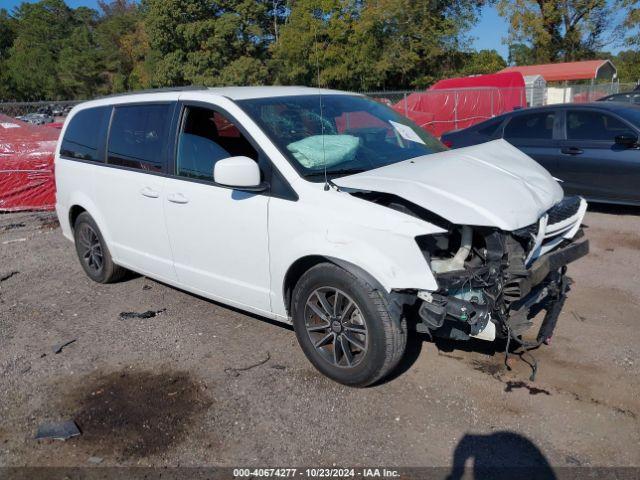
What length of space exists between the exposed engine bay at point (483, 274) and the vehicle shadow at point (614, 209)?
4.79 meters

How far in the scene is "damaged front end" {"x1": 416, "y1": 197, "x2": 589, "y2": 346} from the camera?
10.6ft

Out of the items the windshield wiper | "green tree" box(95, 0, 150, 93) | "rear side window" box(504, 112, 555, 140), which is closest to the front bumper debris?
the windshield wiper

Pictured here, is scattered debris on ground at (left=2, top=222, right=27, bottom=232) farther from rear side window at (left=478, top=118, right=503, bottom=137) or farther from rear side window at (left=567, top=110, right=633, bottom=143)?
rear side window at (left=567, top=110, right=633, bottom=143)

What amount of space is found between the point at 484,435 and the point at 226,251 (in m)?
2.10

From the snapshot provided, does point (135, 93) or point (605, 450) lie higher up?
point (135, 93)

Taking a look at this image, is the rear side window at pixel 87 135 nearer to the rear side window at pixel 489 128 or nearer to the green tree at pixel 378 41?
the rear side window at pixel 489 128

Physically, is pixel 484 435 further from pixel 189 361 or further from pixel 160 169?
pixel 160 169

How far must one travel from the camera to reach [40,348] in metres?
4.55

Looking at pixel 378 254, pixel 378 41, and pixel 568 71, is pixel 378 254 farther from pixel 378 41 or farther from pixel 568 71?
pixel 568 71

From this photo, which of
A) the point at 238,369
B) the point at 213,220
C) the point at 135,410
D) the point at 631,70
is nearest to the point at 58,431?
the point at 135,410

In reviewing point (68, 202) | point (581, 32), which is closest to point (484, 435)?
point (68, 202)

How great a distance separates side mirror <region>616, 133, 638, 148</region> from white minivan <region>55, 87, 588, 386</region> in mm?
3474

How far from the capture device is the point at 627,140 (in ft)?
22.8

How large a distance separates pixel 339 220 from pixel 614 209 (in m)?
6.09
